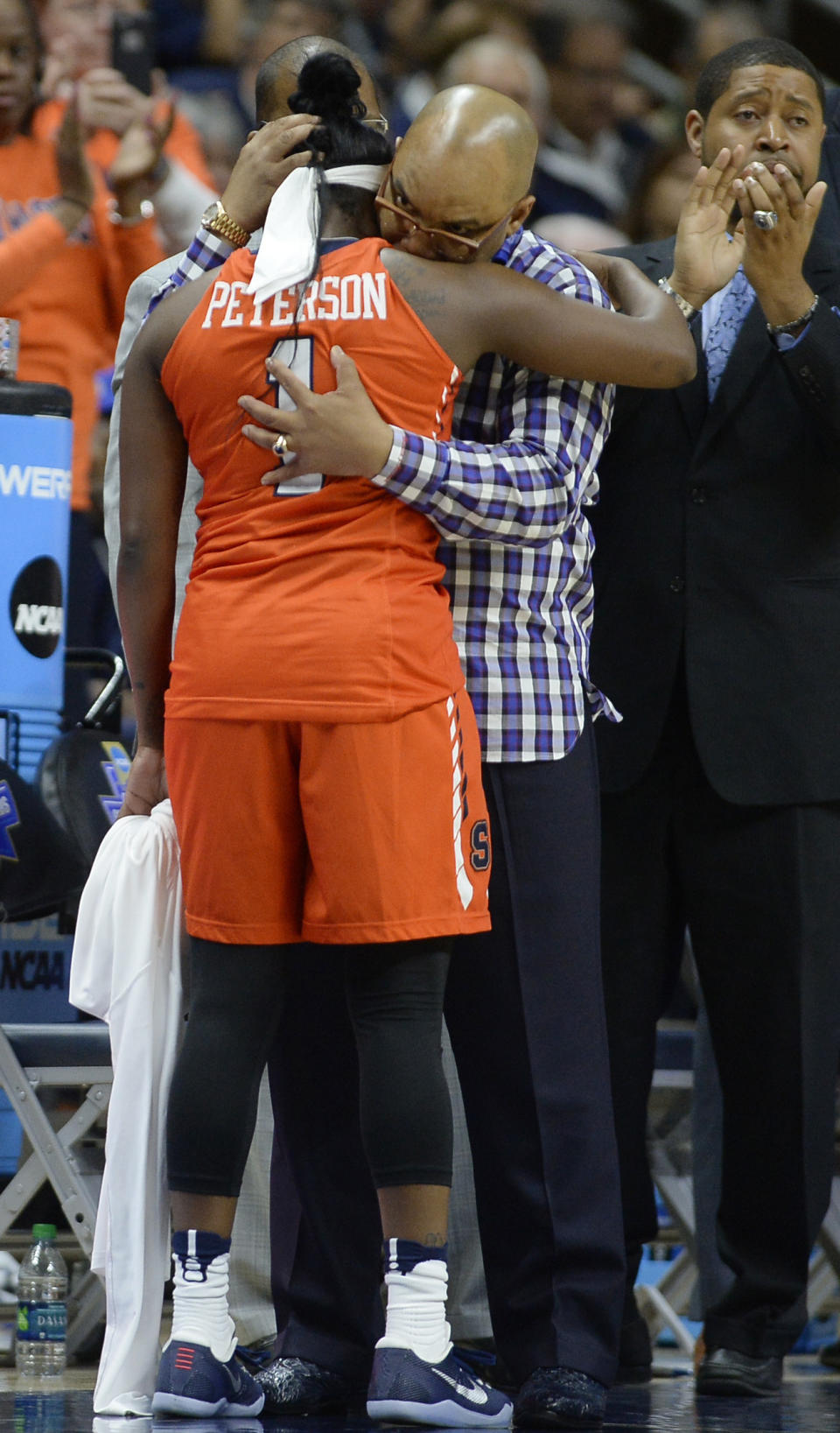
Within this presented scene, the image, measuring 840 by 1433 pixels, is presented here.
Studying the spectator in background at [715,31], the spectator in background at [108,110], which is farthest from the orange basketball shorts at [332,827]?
the spectator in background at [715,31]

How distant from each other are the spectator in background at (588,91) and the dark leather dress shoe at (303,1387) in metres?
5.00

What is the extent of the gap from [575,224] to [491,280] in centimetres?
394

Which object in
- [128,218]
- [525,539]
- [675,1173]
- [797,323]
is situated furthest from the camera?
[128,218]

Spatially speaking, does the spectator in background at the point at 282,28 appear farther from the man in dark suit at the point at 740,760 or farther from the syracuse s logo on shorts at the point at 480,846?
the syracuse s logo on shorts at the point at 480,846

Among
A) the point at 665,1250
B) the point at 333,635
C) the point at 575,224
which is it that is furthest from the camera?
the point at 575,224

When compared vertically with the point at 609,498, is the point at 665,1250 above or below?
below

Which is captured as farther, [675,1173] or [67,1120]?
[675,1173]

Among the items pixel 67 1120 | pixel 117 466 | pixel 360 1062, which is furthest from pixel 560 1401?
pixel 117 466

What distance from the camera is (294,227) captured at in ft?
7.42

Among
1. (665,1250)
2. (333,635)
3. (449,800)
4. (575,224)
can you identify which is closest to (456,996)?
(449,800)

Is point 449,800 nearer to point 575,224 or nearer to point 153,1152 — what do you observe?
point 153,1152

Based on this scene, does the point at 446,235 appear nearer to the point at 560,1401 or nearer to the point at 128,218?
the point at 560,1401

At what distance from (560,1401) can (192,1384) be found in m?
0.44

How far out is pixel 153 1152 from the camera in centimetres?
234
